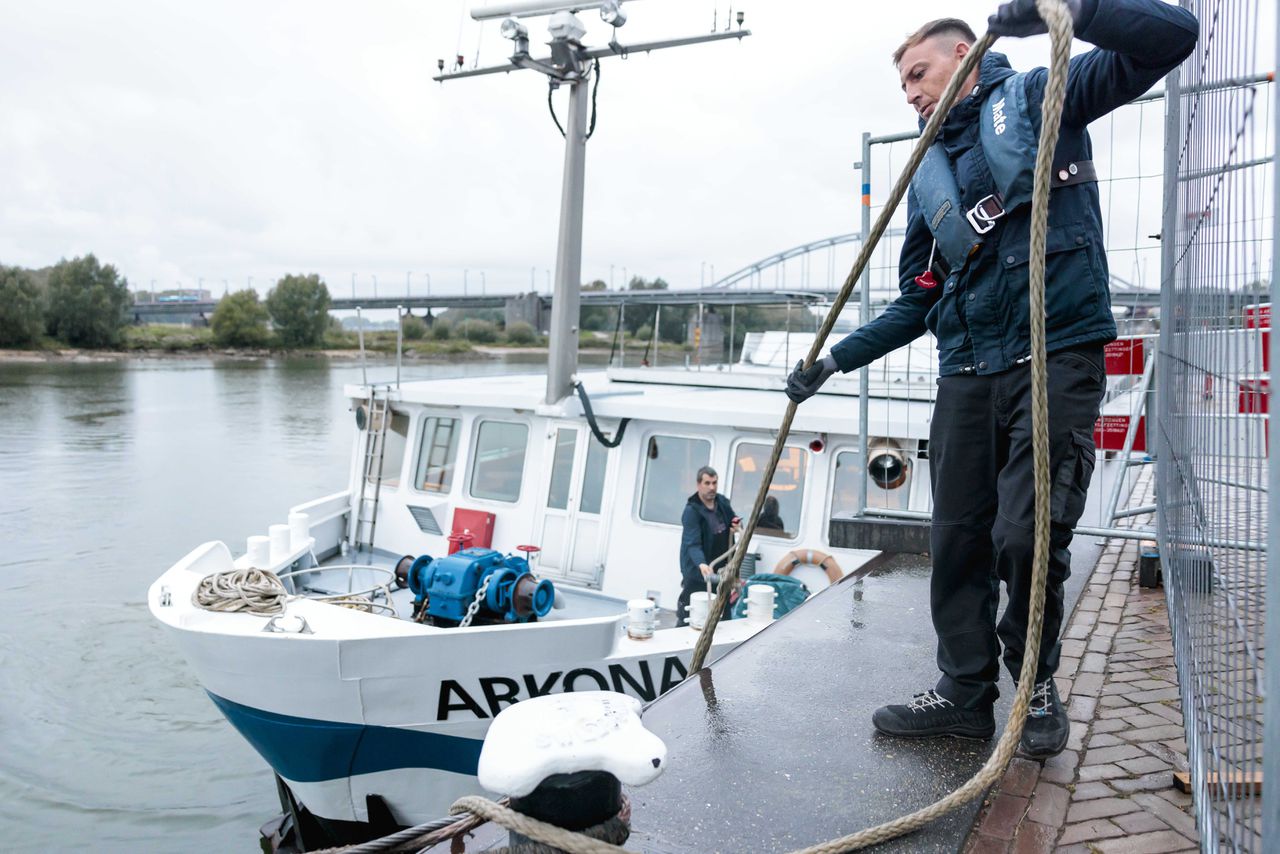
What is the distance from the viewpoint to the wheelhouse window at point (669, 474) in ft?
27.3

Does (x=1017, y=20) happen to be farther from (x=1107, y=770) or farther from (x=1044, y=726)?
(x=1107, y=770)

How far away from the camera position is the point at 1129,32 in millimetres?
2029

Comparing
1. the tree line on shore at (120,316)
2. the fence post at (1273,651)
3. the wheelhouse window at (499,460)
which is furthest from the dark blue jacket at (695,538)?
the tree line on shore at (120,316)

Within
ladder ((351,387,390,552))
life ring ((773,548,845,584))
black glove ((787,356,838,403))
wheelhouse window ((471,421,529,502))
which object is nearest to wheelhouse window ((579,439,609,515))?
wheelhouse window ((471,421,529,502))

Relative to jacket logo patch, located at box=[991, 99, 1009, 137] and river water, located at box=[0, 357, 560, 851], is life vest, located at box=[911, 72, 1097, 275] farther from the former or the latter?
river water, located at box=[0, 357, 560, 851]

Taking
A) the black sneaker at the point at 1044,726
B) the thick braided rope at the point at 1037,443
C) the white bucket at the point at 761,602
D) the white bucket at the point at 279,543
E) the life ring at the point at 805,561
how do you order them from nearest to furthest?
1. the thick braided rope at the point at 1037,443
2. the black sneaker at the point at 1044,726
3. the white bucket at the point at 761,602
4. the life ring at the point at 805,561
5. the white bucket at the point at 279,543

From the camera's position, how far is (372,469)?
31.9 ft

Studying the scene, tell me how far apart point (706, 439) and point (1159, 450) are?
423cm

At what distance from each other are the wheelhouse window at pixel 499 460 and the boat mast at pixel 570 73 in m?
0.92

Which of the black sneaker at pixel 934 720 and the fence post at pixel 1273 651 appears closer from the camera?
the fence post at pixel 1273 651

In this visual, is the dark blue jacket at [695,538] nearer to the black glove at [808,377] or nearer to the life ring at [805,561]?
the life ring at [805,561]

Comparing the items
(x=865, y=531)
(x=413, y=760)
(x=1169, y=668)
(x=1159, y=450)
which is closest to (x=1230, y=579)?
(x=1169, y=668)

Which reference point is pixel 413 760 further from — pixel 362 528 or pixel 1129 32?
pixel 1129 32

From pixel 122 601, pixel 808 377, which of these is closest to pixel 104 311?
pixel 122 601
